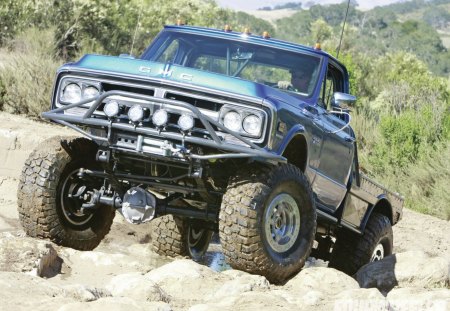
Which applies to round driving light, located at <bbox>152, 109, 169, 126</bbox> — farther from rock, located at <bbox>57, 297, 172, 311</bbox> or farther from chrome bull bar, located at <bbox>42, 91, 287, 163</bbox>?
rock, located at <bbox>57, 297, 172, 311</bbox>

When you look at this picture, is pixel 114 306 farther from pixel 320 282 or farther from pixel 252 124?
pixel 320 282

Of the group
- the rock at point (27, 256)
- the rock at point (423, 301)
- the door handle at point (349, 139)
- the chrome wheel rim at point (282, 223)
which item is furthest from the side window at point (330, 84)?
the rock at point (27, 256)

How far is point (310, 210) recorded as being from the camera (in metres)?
7.69

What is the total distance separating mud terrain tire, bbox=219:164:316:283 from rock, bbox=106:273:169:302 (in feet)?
3.11

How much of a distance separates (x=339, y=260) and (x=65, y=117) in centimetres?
369

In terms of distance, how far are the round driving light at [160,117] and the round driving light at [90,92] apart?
0.65 metres

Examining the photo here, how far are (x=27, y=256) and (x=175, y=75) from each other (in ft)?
5.31

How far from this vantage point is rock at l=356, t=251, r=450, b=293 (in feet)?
27.2

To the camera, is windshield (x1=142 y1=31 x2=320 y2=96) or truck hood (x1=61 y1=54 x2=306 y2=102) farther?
windshield (x1=142 y1=31 x2=320 y2=96)

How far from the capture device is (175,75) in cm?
721

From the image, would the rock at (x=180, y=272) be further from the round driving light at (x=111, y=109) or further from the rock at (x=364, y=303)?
the rock at (x=364, y=303)

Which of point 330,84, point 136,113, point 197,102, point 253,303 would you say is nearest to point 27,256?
point 136,113

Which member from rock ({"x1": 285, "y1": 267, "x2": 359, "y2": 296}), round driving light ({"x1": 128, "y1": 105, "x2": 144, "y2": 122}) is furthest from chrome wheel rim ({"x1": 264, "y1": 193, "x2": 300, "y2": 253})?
round driving light ({"x1": 128, "y1": 105, "x2": 144, "y2": 122})

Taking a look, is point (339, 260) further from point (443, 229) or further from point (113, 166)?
point (443, 229)
